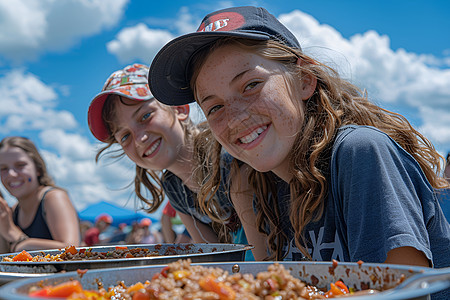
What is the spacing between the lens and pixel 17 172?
433 cm

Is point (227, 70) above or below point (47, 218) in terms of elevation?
below

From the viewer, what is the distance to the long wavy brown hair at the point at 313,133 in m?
1.85

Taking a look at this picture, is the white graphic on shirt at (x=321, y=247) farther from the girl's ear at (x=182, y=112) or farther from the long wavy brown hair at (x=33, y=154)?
the long wavy brown hair at (x=33, y=154)

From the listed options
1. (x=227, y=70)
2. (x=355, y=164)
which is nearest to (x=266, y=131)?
(x=227, y=70)

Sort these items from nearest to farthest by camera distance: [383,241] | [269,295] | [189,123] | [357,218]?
[269,295]
[383,241]
[357,218]
[189,123]

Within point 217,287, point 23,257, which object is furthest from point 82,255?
point 217,287

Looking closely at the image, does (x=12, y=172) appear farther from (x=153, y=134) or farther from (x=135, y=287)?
(x=135, y=287)

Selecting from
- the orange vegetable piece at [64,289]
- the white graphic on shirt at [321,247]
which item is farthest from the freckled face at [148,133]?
the orange vegetable piece at [64,289]

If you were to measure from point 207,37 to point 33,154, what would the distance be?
129 inches

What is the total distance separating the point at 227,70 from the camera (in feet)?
6.30

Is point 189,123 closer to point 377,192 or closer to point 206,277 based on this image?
point 377,192

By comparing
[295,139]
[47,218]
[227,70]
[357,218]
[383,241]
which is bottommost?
[383,241]

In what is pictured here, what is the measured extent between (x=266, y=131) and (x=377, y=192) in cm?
58

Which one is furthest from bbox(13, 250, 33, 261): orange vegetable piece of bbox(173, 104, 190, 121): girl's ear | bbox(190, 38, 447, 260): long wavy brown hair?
bbox(173, 104, 190, 121): girl's ear
